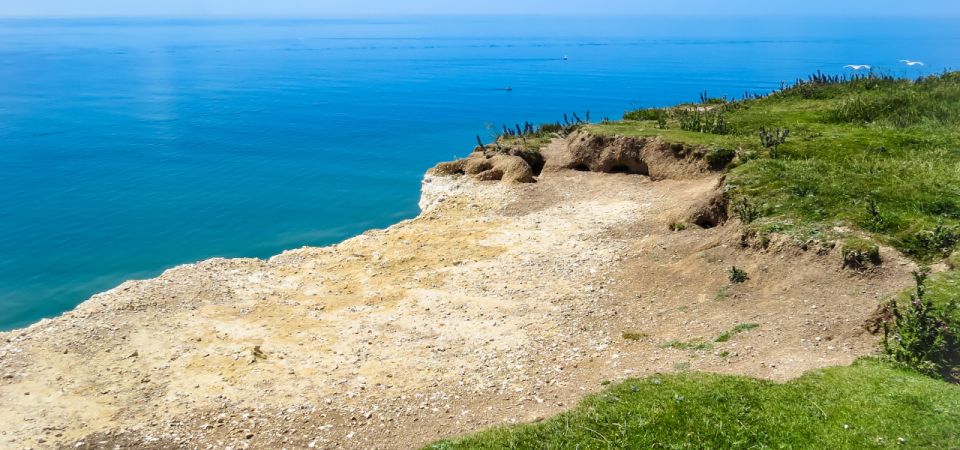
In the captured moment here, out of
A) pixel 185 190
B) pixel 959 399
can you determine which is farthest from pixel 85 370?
pixel 185 190

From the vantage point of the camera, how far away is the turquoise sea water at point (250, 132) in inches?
1357

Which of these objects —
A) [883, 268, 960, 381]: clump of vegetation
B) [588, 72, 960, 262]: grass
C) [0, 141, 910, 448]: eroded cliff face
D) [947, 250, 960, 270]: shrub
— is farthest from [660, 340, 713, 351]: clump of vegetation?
[947, 250, 960, 270]: shrub

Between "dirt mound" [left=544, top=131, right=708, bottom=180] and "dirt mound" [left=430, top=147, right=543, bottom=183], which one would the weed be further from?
"dirt mound" [left=430, top=147, right=543, bottom=183]

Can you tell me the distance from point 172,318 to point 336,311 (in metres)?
4.90

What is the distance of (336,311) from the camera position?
20.4 meters

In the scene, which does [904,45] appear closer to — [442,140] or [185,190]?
[442,140]

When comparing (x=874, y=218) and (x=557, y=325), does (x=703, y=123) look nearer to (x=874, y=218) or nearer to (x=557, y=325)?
(x=874, y=218)

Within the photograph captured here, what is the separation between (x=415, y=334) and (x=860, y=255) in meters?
11.7

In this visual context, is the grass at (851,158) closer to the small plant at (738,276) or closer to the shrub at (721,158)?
the shrub at (721,158)

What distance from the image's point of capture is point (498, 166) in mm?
34656

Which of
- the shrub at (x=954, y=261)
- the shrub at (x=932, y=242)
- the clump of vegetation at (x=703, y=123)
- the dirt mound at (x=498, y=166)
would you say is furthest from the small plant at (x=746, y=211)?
the dirt mound at (x=498, y=166)

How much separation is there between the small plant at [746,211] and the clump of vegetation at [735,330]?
611 centimetres

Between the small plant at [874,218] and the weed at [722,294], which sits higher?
the small plant at [874,218]

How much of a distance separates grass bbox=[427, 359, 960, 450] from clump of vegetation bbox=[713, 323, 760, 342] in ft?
9.04
